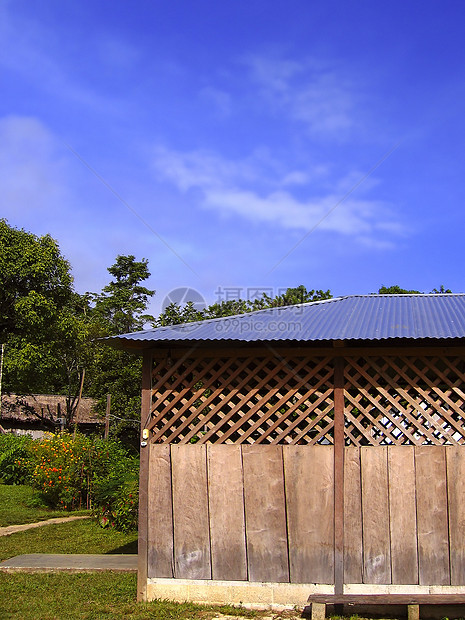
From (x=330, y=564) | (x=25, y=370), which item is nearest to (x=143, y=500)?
(x=330, y=564)

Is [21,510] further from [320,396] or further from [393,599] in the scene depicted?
[393,599]

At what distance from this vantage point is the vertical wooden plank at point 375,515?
5.74 metres

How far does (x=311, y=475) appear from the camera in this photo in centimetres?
594

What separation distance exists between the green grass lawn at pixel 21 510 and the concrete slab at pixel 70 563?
4.01 meters

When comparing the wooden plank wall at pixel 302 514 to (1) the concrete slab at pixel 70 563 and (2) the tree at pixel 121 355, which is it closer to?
(1) the concrete slab at pixel 70 563

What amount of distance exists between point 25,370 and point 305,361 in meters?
18.7

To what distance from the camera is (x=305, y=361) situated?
6098mm

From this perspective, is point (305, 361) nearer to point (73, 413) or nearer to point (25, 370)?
point (25, 370)

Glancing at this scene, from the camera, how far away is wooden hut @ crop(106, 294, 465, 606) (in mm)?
5750

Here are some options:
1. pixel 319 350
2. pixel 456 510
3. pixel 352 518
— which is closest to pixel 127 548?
pixel 352 518

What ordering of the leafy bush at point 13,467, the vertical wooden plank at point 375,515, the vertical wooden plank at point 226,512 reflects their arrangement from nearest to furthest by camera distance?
1. the vertical wooden plank at point 375,515
2. the vertical wooden plank at point 226,512
3. the leafy bush at point 13,467

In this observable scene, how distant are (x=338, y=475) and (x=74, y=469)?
27.5 feet

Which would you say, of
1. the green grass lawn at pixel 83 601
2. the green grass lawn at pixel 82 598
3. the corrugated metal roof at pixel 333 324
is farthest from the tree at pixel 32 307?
the corrugated metal roof at pixel 333 324

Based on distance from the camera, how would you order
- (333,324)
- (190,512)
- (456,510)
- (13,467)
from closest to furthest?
1. (456,510)
2. (190,512)
3. (333,324)
4. (13,467)
